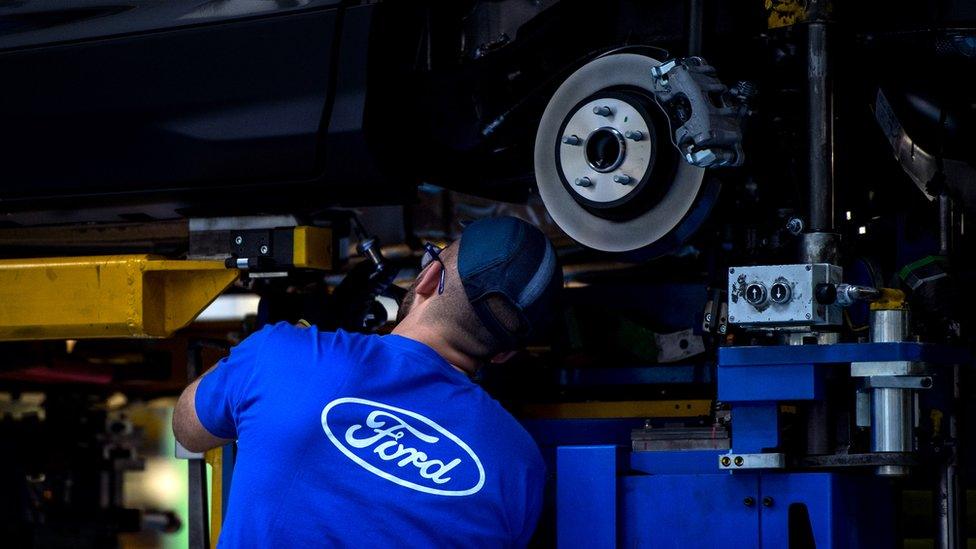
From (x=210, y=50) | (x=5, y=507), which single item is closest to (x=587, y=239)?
(x=210, y=50)

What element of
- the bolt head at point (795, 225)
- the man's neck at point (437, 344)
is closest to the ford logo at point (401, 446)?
the man's neck at point (437, 344)

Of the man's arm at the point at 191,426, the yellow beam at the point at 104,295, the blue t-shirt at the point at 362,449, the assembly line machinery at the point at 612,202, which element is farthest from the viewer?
the yellow beam at the point at 104,295

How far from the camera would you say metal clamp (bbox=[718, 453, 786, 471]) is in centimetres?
226

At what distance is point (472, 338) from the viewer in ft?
7.15

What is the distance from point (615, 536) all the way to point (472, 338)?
50cm

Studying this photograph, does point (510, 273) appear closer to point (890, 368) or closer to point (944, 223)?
point (890, 368)

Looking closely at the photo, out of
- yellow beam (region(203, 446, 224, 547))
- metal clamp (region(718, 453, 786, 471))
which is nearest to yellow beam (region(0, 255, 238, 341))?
yellow beam (region(203, 446, 224, 547))

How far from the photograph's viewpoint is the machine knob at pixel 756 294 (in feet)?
7.42

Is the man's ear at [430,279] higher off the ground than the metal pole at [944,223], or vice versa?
the metal pole at [944,223]

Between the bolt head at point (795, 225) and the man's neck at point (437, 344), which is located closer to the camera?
the man's neck at point (437, 344)

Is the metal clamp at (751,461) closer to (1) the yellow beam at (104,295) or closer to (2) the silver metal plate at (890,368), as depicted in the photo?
(2) the silver metal plate at (890,368)

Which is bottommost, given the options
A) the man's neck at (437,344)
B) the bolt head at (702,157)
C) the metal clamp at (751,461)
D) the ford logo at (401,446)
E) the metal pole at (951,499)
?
the metal pole at (951,499)

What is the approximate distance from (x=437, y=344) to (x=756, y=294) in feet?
1.93

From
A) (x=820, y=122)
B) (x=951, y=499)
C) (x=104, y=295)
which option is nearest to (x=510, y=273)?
(x=820, y=122)
